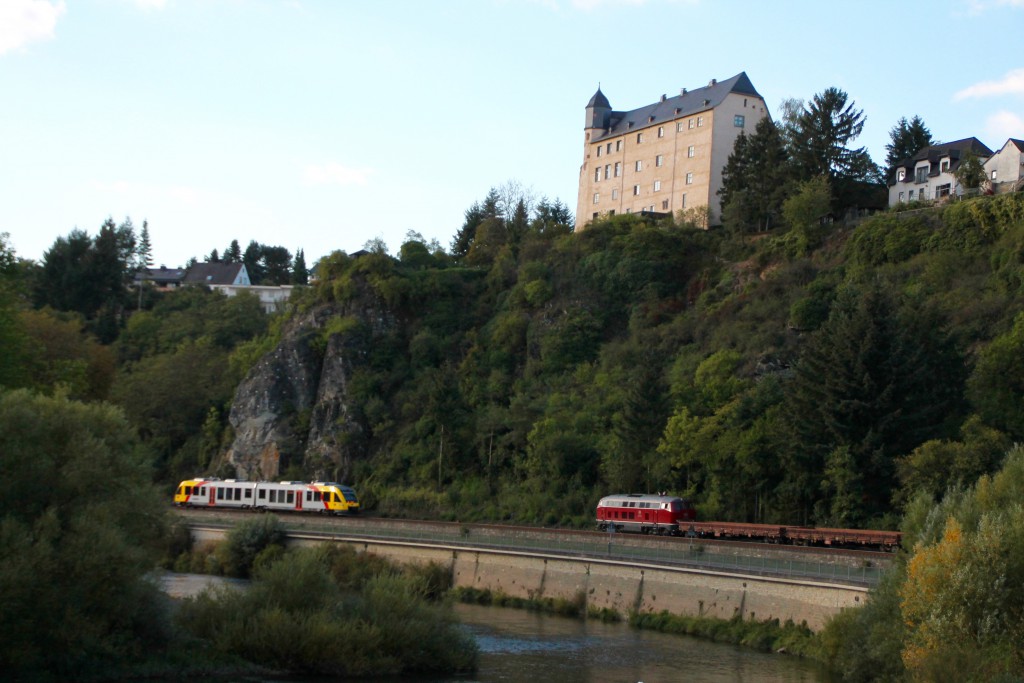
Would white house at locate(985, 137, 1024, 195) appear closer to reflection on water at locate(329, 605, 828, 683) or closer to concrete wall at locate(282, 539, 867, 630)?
concrete wall at locate(282, 539, 867, 630)

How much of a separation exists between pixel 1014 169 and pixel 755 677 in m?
45.6

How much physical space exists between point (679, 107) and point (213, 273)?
67.0m

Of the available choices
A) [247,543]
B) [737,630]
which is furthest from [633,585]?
[247,543]

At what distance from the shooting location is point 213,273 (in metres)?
133

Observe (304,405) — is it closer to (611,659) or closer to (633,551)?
(633,551)

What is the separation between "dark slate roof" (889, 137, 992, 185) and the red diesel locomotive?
108ft

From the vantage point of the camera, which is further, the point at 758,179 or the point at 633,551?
the point at 758,179

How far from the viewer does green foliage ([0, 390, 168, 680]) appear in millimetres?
25156

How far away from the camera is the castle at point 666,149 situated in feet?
266

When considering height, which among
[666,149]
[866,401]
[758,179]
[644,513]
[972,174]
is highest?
[666,149]

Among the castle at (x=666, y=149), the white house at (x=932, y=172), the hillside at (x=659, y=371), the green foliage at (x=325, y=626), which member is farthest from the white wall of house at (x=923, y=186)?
the green foliage at (x=325, y=626)

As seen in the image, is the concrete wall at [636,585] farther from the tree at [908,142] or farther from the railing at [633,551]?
the tree at [908,142]

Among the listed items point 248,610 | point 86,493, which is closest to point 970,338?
point 248,610

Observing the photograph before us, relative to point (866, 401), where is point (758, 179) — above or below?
above
